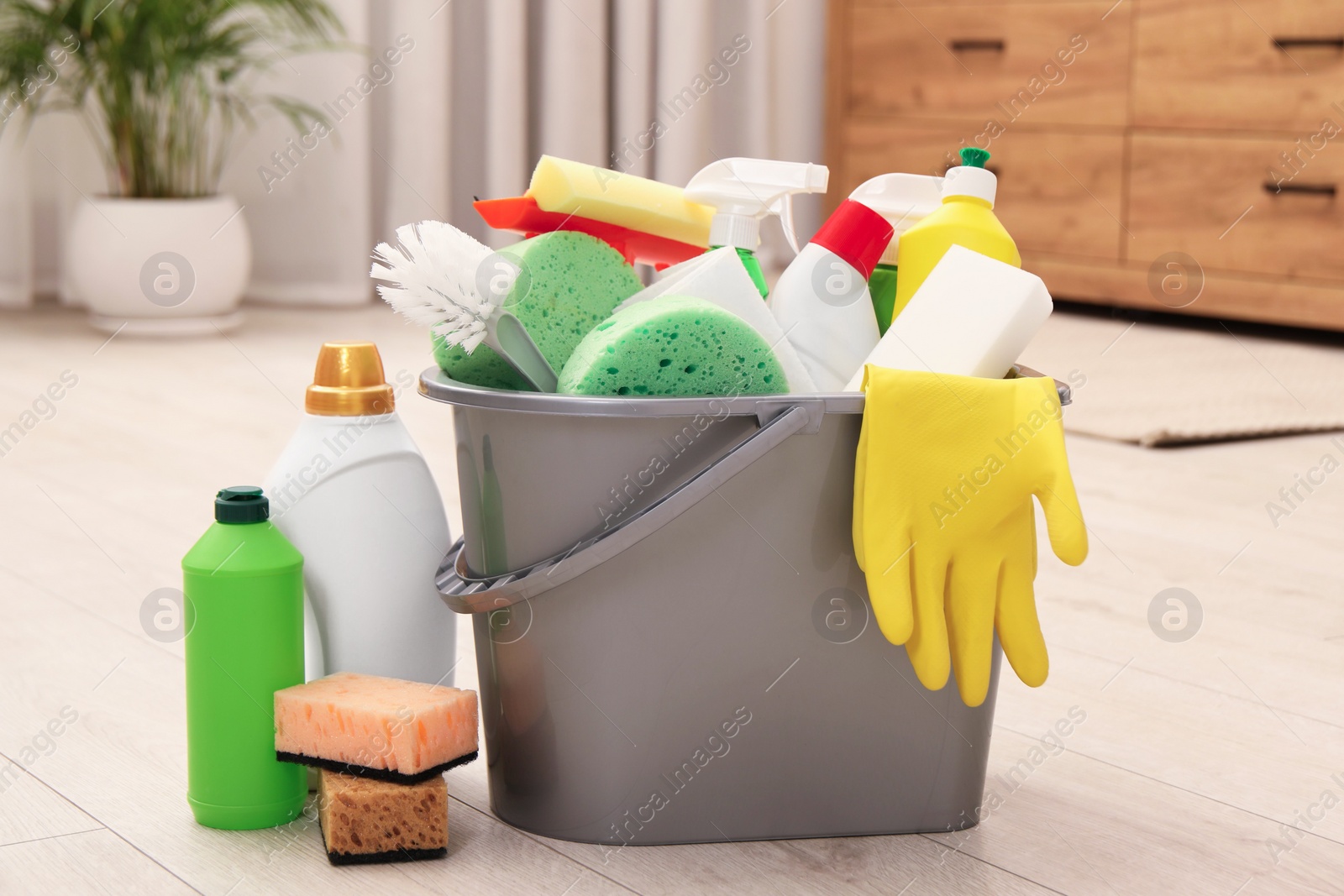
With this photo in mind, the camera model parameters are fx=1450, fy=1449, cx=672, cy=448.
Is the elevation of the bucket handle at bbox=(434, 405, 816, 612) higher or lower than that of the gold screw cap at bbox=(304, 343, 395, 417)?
lower

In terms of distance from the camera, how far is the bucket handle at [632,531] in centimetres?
63

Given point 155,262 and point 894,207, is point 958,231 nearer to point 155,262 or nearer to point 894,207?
point 894,207

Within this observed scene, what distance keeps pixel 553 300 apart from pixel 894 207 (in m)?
0.20

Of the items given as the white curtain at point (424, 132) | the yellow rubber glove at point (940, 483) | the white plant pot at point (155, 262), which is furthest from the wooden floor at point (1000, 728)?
the white curtain at point (424, 132)

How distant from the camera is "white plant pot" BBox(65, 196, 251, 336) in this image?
2270 mm

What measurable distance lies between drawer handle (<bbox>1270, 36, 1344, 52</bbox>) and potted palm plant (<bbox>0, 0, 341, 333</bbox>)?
1545 mm

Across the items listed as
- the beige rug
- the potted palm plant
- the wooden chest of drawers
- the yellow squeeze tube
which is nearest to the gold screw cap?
the yellow squeeze tube

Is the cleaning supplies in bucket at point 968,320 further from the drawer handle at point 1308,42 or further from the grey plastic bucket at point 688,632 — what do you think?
the drawer handle at point 1308,42

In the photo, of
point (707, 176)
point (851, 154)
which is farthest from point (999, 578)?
point (851, 154)

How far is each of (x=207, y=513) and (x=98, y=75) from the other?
4.30ft

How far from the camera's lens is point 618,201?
76 cm

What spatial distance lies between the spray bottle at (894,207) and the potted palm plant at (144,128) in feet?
5.59

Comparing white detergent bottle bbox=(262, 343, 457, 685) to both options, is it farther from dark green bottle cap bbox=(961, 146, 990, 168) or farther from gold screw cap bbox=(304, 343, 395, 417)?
dark green bottle cap bbox=(961, 146, 990, 168)

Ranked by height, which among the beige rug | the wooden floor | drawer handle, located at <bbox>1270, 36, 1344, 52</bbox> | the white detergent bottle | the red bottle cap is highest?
drawer handle, located at <bbox>1270, 36, 1344, 52</bbox>
